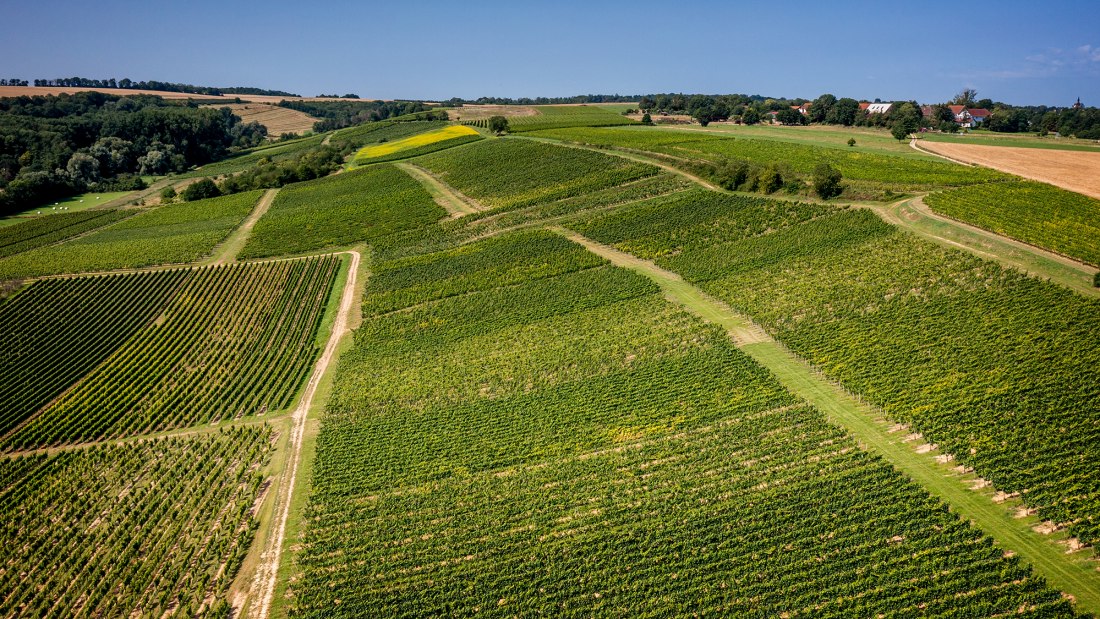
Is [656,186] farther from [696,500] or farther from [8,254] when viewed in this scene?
[8,254]

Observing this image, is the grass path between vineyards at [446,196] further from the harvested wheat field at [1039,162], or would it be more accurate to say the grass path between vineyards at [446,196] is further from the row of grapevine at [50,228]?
the harvested wheat field at [1039,162]

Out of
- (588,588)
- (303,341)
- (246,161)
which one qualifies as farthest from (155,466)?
(246,161)

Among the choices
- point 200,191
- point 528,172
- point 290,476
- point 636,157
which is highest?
point 636,157

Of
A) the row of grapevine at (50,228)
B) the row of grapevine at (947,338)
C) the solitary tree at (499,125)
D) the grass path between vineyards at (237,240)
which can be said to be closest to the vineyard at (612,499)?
the row of grapevine at (947,338)

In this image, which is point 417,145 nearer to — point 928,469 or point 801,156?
point 801,156

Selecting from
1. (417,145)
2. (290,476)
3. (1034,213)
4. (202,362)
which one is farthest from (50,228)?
(1034,213)

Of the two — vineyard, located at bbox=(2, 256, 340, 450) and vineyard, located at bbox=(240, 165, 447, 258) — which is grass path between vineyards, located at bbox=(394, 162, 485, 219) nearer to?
vineyard, located at bbox=(240, 165, 447, 258)

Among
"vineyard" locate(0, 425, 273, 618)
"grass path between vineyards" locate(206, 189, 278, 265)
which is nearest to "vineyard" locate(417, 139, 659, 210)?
"grass path between vineyards" locate(206, 189, 278, 265)
